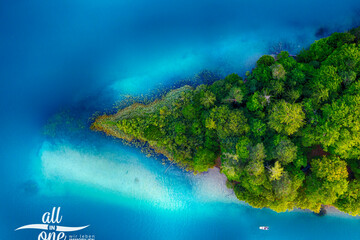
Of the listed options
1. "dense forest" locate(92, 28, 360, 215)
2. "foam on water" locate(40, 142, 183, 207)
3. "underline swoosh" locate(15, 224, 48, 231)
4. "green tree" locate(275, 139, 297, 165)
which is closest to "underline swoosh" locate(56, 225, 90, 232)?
"underline swoosh" locate(15, 224, 48, 231)

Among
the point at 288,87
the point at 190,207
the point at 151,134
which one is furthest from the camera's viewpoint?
the point at 190,207

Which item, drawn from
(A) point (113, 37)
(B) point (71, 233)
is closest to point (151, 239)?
(B) point (71, 233)

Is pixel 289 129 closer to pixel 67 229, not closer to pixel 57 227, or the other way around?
pixel 67 229

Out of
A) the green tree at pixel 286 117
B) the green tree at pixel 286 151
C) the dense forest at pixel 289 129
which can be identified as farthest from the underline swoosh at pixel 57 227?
the green tree at pixel 286 117

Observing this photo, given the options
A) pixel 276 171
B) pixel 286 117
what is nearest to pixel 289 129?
pixel 286 117

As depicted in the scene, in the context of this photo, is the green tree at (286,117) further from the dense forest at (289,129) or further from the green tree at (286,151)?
the green tree at (286,151)

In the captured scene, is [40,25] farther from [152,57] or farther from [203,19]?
[203,19]

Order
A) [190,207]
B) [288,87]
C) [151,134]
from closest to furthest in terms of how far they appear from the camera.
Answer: [288,87] < [151,134] < [190,207]
